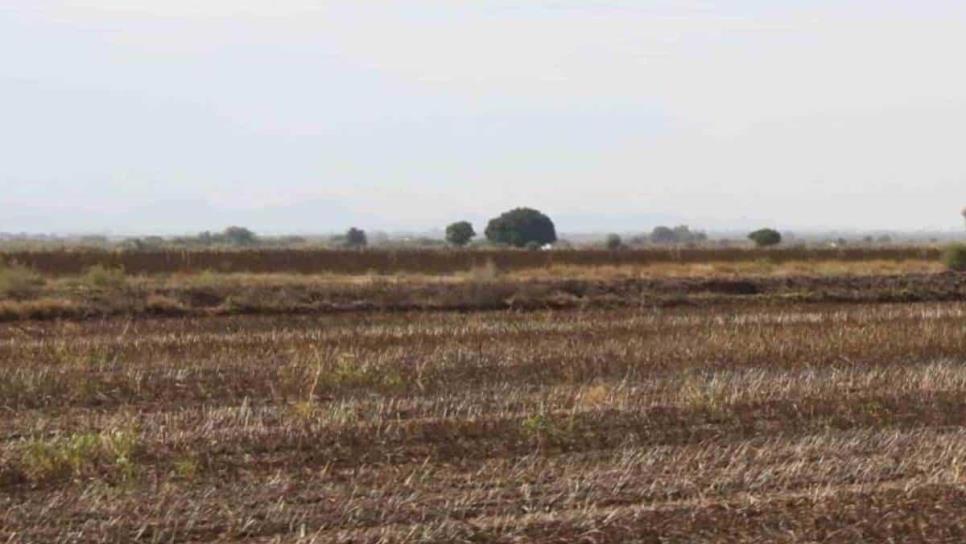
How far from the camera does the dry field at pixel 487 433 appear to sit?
33.7 ft

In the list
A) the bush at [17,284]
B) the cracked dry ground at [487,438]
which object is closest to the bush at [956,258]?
the cracked dry ground at [487,438]

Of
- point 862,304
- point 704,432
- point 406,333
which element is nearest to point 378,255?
→ point 862,304

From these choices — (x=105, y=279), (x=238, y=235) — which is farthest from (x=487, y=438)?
(x=238, y=235)

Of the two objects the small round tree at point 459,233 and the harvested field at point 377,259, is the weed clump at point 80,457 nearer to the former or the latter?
the harvested field at point 377,259

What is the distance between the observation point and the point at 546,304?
116 feet

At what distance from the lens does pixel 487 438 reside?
1365cm

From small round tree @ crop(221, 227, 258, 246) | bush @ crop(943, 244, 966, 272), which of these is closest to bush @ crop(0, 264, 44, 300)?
bush @ crop(943, 244, 966, 272)

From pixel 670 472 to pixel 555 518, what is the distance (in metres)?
1.85

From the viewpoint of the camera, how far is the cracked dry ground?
10258 mm

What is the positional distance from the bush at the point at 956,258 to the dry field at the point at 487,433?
26465mm

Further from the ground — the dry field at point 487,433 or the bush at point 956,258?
the bush at point 956,258

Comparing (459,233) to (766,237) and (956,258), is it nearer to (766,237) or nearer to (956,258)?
(766,237)

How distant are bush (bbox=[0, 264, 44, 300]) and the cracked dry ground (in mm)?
11694

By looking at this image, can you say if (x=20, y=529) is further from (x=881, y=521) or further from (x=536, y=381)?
(x=536, y=381)
